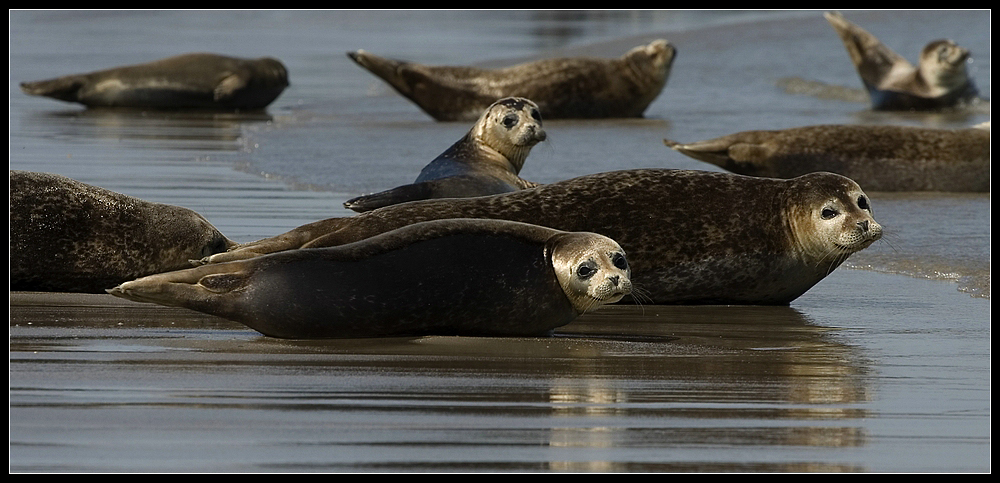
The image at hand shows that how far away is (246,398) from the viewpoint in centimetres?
398

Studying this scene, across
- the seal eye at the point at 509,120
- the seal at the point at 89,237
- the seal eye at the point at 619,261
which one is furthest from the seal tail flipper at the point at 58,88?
the seal eye at the point at 619,261

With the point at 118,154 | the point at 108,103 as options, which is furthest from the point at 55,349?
the point at 108,103

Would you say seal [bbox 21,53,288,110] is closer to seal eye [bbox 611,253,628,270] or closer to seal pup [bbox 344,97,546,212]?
seal pup [bbox 344,97,546,212]

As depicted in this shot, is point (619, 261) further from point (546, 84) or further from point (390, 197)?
point (546, 84)

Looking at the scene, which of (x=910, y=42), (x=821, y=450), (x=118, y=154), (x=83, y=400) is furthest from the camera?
(x=910, y=42)

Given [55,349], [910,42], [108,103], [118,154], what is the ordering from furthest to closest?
1. [910,42]
2. [108,103]
3. [118,154]
4. [55,349]

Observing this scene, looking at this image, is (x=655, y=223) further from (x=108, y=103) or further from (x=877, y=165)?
Result: (x=108, y=103)

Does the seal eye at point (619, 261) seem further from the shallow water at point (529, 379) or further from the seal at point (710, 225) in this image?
the seal at point (710, 225)

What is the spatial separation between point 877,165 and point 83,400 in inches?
253

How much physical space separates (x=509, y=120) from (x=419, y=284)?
11.8 feet

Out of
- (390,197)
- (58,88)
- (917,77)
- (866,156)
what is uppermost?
(390,197)

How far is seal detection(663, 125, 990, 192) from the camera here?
9.26 meters

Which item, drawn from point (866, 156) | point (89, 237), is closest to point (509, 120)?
point (866, 156)

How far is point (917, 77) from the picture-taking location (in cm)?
1530
